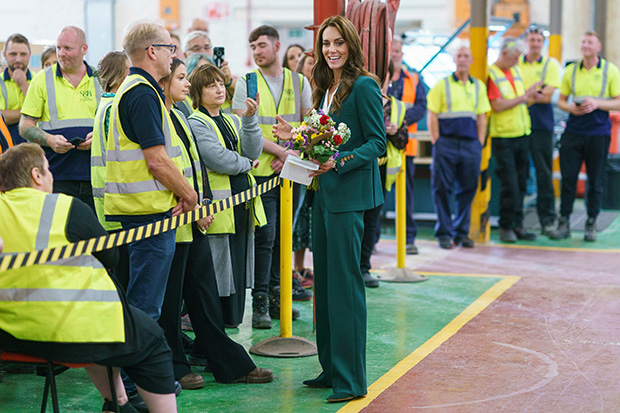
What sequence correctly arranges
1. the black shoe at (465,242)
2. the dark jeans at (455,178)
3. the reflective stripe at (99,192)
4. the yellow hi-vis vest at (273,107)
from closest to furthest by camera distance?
the reflective stripe at (99,192) → the yellow hi-vis vest at (273,107) → the dark jeans at (455,178) → the black shoe at (465,242)

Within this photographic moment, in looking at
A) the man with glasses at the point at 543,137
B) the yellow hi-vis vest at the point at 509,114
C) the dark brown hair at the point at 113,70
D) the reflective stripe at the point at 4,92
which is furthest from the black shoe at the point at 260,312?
the man with glasses at the point at 543,137

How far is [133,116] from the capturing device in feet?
13.3

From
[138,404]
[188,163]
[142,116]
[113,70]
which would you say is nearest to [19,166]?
[142,116]

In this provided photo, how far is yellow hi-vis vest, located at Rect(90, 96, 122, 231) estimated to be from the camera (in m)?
4.53

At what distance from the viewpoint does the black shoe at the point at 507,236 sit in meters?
9.92

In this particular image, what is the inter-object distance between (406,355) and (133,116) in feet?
7.93

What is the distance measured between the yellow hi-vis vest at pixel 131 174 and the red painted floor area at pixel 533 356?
1.55 meters

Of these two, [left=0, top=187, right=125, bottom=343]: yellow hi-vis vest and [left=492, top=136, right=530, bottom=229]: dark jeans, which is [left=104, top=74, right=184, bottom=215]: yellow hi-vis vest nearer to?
[left=0, top=187, right=125, bottom=343]: yellow hi-vis vest

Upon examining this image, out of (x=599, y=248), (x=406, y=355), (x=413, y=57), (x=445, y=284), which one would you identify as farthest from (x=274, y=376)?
(x=413, y=57)

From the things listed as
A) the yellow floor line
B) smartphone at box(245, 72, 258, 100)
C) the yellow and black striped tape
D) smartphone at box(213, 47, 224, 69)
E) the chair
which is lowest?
the yellow floor line

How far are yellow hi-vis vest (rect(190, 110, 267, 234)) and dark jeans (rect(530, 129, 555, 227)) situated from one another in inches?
224

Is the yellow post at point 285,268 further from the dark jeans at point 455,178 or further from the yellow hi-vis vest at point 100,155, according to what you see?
the dark jeans at point 455,178

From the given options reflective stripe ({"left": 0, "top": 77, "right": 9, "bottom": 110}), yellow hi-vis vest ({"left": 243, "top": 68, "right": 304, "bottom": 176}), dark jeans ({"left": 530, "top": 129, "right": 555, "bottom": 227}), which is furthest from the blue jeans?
dark jeans ({"left": 530, "top": 129, "right": 555, "bottom": 227})

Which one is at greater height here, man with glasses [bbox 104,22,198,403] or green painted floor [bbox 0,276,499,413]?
man with glasses [bbox 104,22,198,403]
